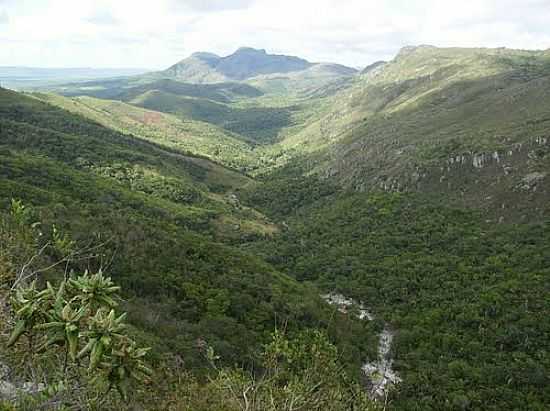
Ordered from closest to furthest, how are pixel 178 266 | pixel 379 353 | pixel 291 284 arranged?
pixel 178 266
pixel 379 353
pixel 291 284

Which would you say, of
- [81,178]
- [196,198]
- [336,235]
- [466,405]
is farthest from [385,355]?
[196,198]

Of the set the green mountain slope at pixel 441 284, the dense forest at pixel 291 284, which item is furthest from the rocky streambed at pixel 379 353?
the green mountain slope at pixel 441 284

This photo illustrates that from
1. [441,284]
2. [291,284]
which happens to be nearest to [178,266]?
[291,284]

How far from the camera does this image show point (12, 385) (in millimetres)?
12883

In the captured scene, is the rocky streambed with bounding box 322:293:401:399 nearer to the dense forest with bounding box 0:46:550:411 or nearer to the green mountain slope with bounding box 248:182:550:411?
the dense forest with bounding box 0:46:550:411

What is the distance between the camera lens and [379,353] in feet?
251

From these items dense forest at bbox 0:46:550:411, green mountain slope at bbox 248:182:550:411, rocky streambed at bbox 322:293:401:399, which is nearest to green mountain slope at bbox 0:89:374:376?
dense forest at bbox 0:46:550:411

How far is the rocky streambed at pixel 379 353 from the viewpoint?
2500 inches

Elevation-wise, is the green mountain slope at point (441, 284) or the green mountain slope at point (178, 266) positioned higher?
the green mountain slope at point (178, 266)

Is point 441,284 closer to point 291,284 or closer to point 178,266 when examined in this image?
point 291,284

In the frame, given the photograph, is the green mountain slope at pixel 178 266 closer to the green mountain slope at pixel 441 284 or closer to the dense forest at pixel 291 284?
the dense forest at pixel 291 284

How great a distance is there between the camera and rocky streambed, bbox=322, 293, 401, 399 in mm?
63509

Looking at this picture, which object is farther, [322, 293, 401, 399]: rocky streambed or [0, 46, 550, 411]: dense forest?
[322, 293, 401, 399]: rocky streambed

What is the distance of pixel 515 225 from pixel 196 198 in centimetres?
9838
